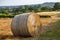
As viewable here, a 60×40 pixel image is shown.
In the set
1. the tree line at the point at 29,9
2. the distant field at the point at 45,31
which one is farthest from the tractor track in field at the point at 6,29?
the tree line at the point at 29,9

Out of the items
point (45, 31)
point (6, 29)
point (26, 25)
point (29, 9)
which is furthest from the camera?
point (29, 9)

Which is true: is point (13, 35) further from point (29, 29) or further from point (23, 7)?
point (23, 7)

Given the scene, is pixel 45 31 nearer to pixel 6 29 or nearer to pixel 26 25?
pixel 26 25

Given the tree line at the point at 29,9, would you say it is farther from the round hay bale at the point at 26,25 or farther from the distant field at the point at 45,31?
Result: the round hay bale at the point at 26,25

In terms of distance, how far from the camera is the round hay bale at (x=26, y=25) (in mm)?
3512

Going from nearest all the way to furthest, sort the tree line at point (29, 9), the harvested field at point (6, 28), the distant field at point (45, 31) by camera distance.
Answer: the distant field at point (45, 31) → the harvested field at point (6, 28) → the tree line at point (29, 9)

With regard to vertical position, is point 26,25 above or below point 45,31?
above

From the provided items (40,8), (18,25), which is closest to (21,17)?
(18,25)

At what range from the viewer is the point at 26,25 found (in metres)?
3.50

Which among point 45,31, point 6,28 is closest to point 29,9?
point 6,28

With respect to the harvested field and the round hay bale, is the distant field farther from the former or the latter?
the round hay bale

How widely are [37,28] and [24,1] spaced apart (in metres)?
1.74

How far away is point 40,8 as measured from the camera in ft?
16.7

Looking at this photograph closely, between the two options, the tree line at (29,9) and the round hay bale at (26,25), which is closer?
the round hay bale at (26,25)
